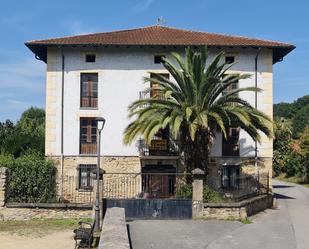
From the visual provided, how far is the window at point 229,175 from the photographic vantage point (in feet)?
92.7

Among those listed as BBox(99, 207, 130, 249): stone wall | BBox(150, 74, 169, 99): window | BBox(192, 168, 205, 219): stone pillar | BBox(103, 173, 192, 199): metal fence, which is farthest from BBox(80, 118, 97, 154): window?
BBox(99, 207, 130, 249): stone wall

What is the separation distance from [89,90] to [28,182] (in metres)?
7.95

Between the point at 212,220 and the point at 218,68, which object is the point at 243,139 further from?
the point at 212,220

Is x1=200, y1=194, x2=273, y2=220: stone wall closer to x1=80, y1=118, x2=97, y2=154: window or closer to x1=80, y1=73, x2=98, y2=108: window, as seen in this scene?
x1=80, y1=118, x2=97, y2=154: window

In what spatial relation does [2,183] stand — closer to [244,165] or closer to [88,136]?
[88,136]

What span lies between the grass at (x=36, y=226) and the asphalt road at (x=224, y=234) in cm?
273

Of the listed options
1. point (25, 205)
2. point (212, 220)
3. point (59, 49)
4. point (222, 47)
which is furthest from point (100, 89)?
point (212, 220)

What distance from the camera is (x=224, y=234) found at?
17.2 meters

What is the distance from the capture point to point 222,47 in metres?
28.4

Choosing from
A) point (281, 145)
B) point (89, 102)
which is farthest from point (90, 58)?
Answer: point (281, 145)

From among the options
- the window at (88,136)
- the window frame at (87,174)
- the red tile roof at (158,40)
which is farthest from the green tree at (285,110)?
the window frame at (87,174)

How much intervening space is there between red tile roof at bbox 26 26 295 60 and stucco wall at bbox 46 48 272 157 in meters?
0.53

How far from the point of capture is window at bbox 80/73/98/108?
28719 millimetres

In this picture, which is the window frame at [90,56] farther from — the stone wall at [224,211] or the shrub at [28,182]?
the stone wall at [224,211]
